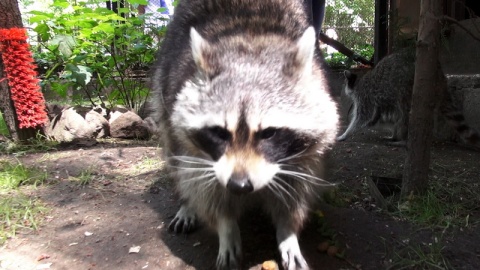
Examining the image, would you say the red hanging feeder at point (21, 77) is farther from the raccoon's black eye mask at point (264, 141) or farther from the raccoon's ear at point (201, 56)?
the raccoon's black eye mask at point (264, 141)

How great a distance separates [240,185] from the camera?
1445 mm

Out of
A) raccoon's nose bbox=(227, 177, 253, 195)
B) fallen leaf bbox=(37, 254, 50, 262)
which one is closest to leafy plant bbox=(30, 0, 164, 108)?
fallen leaf bbox=(37, 254, 50, 262)

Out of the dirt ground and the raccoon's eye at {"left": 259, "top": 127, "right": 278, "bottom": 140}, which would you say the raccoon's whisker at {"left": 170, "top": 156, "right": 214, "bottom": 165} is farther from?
the dirt ground

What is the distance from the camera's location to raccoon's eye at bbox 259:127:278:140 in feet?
5.04

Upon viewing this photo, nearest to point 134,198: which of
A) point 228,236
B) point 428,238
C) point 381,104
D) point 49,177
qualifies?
point 49,177

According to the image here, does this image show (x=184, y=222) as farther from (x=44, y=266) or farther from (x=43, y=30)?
(x=43, y=30)

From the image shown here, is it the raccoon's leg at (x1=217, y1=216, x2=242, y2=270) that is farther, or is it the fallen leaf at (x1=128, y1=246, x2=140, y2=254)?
the fallen leaf at (x1=128, y1=246, x2=140, y2=254)

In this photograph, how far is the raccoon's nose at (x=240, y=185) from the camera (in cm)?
145

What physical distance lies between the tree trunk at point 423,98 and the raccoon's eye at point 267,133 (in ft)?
3.74

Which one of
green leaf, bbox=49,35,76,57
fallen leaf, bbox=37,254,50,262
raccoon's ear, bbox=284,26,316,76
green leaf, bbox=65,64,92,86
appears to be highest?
green leaf, bbox=49,35,76,57

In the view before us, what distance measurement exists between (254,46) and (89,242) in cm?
125

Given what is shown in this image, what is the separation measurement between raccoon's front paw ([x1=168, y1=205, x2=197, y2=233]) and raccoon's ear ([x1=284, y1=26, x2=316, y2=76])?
0.94m

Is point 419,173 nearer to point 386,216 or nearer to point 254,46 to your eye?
point 386,216

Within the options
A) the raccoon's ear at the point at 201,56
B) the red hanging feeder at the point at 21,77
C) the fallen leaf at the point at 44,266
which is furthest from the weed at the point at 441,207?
the red hanging feeder at the point at 21,77
